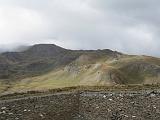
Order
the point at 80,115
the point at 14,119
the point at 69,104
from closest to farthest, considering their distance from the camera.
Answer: the point at 14,119, the point at 80,115, the point at 69,104

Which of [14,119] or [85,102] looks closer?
[14,119]

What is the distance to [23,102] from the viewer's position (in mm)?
35375

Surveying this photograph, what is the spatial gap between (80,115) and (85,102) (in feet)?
9.29

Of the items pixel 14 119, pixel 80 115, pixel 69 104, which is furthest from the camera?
pixel 69 104

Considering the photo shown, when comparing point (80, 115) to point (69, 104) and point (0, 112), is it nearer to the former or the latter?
point (69, 104)

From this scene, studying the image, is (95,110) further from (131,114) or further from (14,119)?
(14,119)

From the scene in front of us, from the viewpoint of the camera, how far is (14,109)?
32.8 meters

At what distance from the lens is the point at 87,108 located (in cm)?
3381

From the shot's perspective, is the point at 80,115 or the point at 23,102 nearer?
the point at 80,115

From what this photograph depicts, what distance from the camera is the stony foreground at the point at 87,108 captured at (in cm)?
3141

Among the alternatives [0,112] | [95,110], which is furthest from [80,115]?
[0,112]

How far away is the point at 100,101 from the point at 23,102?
6.80 metres

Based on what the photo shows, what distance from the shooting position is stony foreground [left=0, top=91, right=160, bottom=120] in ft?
103

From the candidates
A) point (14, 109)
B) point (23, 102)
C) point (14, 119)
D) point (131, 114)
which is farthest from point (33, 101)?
point (131, 114)
